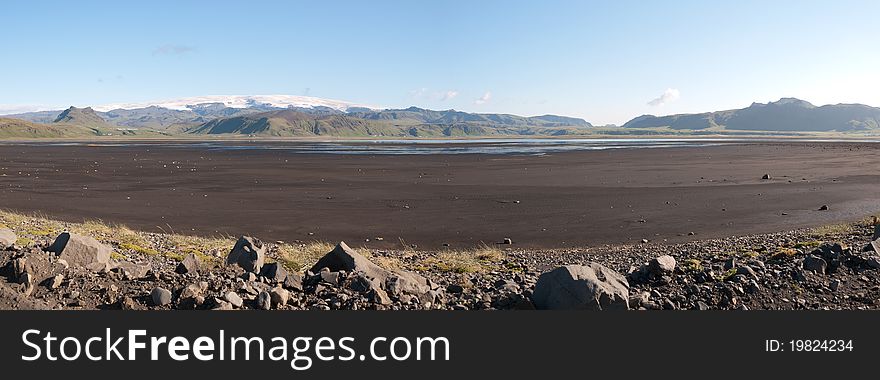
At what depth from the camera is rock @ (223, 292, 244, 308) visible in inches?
333

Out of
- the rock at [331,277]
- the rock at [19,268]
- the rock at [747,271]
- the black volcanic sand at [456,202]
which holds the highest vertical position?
the rock at [19,268]

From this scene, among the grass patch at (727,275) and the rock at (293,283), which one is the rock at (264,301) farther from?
the grass patch at (727,275)

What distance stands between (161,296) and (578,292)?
6260mm

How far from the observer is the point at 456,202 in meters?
29.7

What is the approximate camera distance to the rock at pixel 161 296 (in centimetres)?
868

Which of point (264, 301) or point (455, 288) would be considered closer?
point (264, 301)

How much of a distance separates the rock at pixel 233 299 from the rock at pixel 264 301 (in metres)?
0.25

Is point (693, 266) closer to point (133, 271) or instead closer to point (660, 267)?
point (660, 267)

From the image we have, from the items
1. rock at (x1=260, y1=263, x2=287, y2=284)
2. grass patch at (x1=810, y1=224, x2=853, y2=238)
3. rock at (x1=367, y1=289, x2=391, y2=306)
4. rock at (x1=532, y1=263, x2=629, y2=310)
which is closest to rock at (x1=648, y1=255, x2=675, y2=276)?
rock at (x1=532, y1=263, x2=629, y2=310)

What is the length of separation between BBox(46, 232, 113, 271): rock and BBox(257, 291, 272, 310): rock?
3805mm

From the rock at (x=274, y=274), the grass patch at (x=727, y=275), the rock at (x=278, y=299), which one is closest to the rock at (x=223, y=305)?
the rock at (x=278, y=299)

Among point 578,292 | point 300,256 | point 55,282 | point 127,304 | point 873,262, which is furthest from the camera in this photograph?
point 300,256

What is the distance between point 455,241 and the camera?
2027cm

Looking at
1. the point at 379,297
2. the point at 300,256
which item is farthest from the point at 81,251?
the point at 300,256
